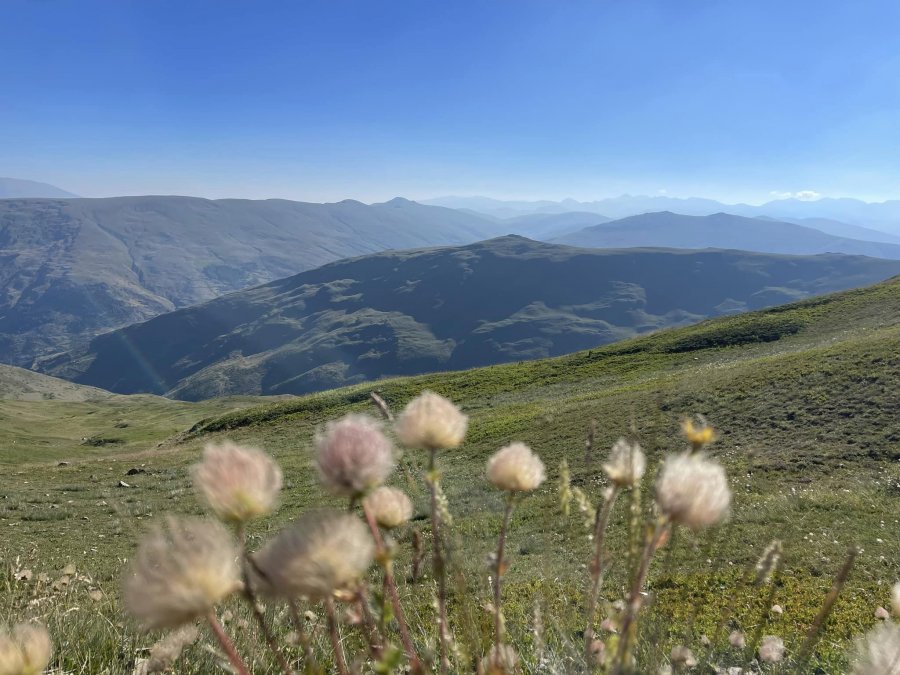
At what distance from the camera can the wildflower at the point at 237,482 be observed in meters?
A: 0.96

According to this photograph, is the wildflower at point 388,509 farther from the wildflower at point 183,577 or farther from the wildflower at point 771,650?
the wildflower at point 771,650

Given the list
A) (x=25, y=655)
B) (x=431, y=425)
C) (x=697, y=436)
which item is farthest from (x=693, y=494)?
(x=25, y=655)

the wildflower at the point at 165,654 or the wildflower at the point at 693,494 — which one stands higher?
the wildflower at the point at 693,494

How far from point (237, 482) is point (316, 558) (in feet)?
0.67

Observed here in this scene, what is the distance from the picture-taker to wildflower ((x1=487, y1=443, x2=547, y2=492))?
4.77 ft

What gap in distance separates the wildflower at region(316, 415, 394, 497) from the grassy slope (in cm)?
11

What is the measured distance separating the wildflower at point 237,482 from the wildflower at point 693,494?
789 mm

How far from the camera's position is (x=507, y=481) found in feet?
4.84

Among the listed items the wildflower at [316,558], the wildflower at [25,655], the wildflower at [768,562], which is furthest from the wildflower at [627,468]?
the wildflower at [25,655]

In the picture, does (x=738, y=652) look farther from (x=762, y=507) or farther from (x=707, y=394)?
(x=707, y=394)

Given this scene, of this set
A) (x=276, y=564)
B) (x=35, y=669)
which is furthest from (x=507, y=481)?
(x=35, y=669)

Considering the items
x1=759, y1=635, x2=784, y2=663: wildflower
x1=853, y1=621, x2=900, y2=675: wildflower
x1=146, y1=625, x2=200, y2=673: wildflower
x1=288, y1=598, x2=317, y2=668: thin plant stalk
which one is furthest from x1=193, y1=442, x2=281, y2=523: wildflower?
x1=759, y1=635, x2=784, y2=663: wildflower

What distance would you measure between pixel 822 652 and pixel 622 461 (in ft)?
17.9

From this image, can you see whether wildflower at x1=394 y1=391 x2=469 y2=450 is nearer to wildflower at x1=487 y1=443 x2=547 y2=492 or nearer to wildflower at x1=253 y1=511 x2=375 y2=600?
wildflower at x1=487 y1=443 x2=547 y2=492
